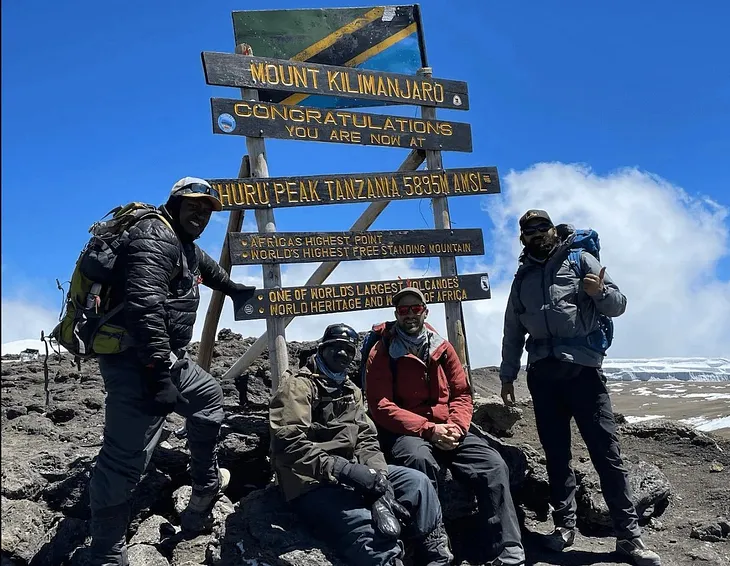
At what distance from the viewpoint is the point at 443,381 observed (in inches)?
206

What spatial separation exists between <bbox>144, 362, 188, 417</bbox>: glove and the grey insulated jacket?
3.06 metres

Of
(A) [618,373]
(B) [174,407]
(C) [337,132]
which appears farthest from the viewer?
(A) [618,373]

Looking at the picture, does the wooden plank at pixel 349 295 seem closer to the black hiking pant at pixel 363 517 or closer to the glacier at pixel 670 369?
the black hiking pant at pixel 363 517

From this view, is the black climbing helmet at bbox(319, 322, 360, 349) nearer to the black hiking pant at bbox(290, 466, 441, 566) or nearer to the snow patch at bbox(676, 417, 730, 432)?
the black hiking pant at bbox(290, 466, 441, 566)

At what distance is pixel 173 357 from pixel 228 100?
109 inches

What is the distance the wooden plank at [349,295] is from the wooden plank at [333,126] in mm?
1540

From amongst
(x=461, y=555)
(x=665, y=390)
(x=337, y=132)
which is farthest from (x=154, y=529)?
(x=665, y=390)

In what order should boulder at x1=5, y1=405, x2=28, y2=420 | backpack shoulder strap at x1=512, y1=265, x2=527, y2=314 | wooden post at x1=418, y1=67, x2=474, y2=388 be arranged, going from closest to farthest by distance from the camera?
1. backpack shoulder strap at x1=512, y1=265, x2=527, y2=314
2. wooden post at x1=418, y1=67, x2=474, y2=388
3. boulder at x1=5, y1=405, x2=28, y2=420

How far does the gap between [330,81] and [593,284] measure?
3448 millimetres

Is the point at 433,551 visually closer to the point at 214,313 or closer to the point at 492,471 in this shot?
the point at 492,471

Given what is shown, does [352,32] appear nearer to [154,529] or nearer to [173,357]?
[173,357]

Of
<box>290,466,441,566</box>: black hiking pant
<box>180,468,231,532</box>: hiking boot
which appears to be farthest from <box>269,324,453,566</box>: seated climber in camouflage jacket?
<box>180,468,231,532</box>: hiking boot

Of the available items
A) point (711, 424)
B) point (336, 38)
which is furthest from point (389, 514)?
point (711, 424)

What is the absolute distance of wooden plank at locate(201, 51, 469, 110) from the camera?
237 inches
